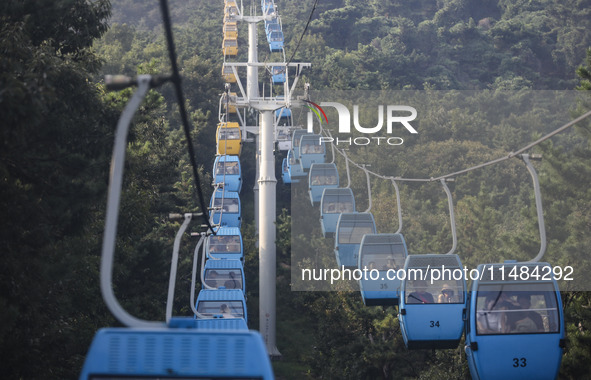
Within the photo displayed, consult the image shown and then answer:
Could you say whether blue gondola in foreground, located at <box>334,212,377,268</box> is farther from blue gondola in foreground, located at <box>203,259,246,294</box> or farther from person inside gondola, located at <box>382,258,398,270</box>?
blue gondola in foreground, located at <box>203,259,246,294</box>

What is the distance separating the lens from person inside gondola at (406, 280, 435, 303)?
1460 centimetres

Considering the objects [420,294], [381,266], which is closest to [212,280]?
[381,266]

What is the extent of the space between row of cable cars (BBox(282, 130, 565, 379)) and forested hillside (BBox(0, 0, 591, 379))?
3177mm

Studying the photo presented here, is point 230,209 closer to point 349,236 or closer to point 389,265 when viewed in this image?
point 349,236

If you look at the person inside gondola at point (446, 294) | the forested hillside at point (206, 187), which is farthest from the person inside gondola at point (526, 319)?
the forested hillside at point (206, 187)

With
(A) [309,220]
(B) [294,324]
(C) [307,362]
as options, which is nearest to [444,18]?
(A) [309,220]

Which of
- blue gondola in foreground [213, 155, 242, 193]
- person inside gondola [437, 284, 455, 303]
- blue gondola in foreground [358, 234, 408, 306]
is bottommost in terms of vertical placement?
person inside gondola [437, 284, 455, 303]

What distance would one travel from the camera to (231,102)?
2602 cm

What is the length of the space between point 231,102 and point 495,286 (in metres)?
14.7

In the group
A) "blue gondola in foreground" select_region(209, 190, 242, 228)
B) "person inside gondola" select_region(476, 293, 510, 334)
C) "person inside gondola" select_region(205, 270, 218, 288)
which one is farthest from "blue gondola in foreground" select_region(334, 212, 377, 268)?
"blue gondola in foreground" select_region(209, 190, 242, 228)

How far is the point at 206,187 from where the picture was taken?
44.5 meters

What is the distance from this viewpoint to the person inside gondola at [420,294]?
47.9 feet

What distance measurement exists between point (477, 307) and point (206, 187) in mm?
32747

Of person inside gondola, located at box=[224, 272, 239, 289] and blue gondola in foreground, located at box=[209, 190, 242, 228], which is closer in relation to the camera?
person inside gondola, located at box=[224, 272, 239, 289]
